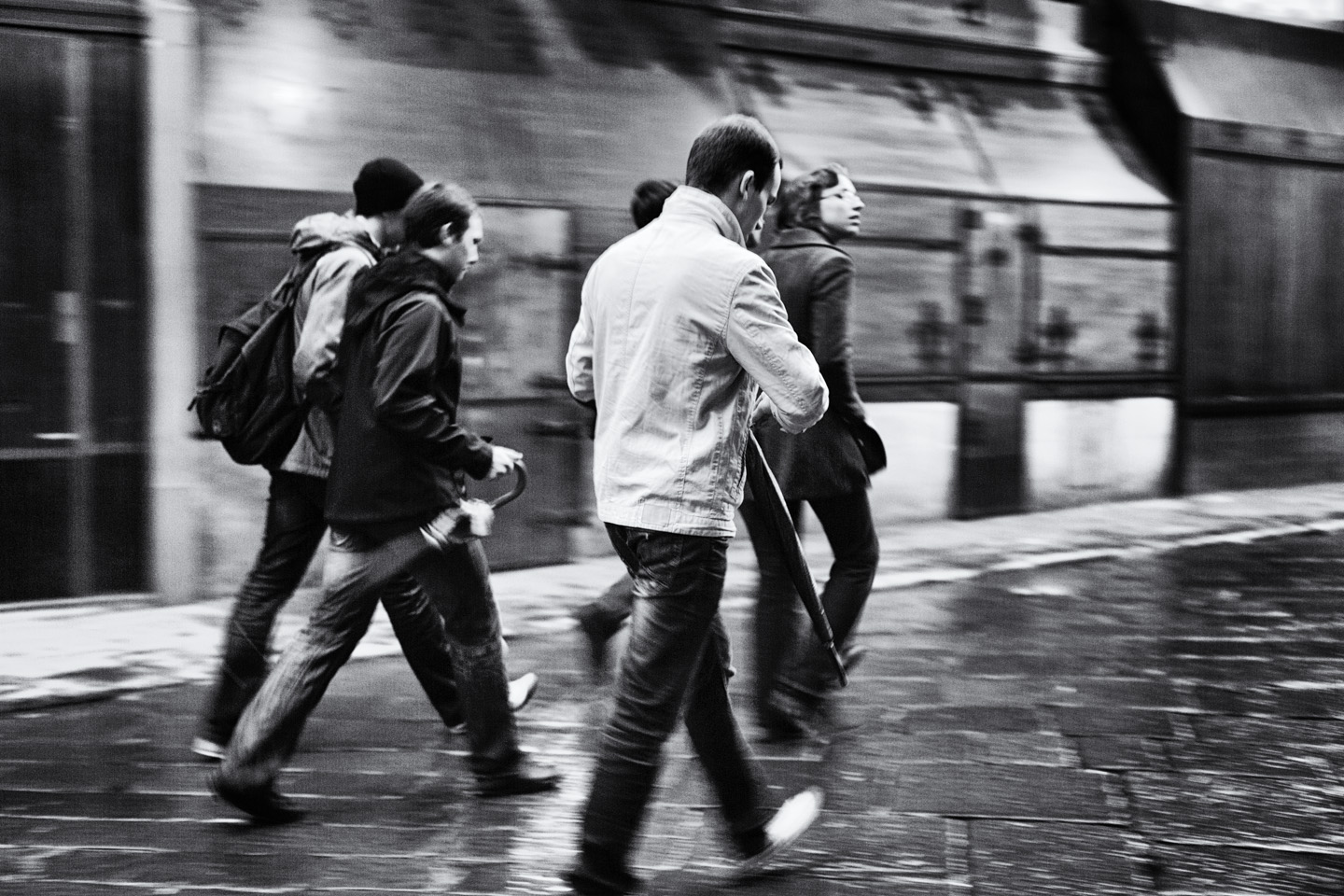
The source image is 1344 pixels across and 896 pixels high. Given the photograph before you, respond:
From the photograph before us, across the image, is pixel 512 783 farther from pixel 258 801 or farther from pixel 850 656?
pixel 850 656

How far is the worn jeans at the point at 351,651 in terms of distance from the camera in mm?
4262

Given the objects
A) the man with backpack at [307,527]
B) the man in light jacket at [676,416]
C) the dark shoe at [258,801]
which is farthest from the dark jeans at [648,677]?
the man with backpack at [307,527]

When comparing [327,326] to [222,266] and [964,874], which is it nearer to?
[964,874]

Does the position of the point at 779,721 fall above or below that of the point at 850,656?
below

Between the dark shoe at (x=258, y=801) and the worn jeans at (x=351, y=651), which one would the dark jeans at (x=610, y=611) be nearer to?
the worn jeans at (x=351, y=651)

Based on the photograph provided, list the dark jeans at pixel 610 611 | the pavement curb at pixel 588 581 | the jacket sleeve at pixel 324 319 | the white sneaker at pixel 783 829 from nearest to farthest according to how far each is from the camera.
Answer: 1. the white sneaker at pixel 783 829
2. the jacket sleeve at pixel 324 319
3. the dark jeans at pixel 610 611
4. the pavement curb at pixel 588 581

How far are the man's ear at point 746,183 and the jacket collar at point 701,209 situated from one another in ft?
0.17

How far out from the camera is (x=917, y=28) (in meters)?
10.6

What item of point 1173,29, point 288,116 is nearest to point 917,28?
point 1173,29

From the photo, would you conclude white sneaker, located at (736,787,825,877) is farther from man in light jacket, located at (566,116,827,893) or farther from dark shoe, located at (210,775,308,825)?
dark shoe, located at (210,775,308,825)

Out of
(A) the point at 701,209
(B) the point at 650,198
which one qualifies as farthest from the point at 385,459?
(B) the point at 650,198

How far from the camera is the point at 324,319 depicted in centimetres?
468

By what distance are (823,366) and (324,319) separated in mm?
1427

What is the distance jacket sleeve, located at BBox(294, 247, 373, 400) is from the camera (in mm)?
4676
